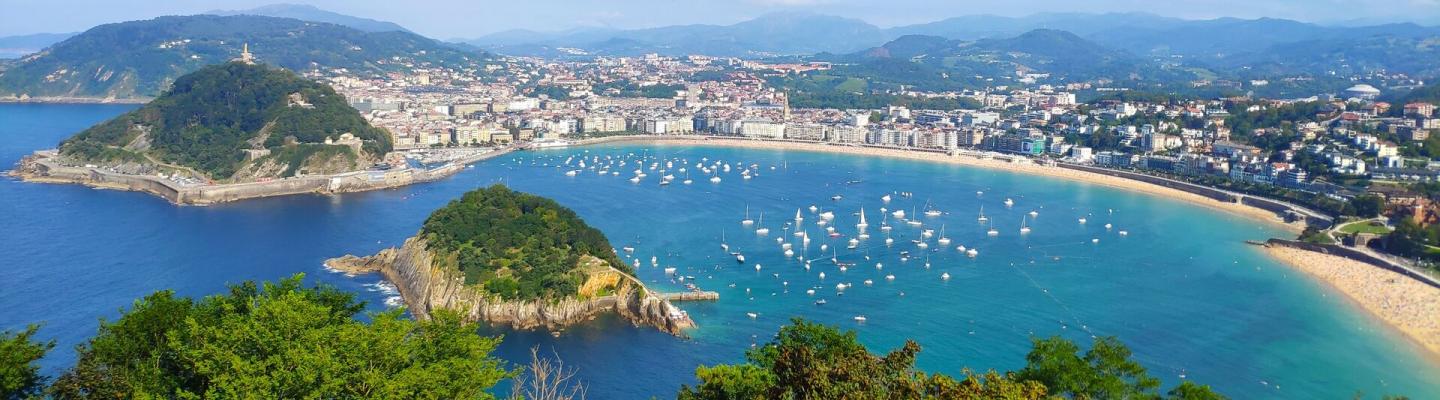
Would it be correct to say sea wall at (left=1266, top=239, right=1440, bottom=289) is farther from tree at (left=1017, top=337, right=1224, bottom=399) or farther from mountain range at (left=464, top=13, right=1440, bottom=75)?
mountain range at (left=464, top=13, right=1440, bottom=75)

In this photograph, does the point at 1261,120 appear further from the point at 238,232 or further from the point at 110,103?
the point at 110,103

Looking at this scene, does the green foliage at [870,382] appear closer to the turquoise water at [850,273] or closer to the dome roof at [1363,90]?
the turquoise water at [850,273]

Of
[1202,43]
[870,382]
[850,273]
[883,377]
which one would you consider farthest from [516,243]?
[1202,43]

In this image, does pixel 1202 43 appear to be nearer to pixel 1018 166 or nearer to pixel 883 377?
pixel 1018 166

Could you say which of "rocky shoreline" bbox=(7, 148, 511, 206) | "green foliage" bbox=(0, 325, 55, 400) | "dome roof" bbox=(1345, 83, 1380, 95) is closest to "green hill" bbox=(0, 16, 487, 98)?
"rocky shoreline" bbox=(7, 148, 511, 206)

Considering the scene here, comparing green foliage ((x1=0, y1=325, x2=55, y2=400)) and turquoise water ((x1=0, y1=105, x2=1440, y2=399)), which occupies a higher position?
green foliage ((x1=0, y1=325, x2=55, y2=400))

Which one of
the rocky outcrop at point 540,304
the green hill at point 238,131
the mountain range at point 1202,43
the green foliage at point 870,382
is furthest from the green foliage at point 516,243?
the mountain range at point 1202,43
